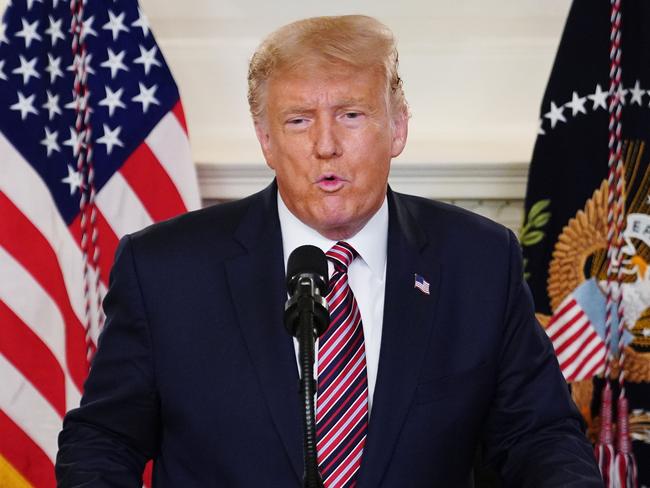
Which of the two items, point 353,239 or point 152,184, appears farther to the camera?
point 152,184

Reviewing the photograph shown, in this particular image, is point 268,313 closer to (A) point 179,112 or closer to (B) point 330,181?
(B) point 330,181

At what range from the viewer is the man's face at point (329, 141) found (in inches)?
75.2

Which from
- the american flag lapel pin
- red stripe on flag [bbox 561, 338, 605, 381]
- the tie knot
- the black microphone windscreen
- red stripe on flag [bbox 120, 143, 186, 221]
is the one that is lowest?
red stripe on flag [bbox 561, 338, 605, 381]

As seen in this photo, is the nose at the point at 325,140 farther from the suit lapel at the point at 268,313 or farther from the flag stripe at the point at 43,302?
the flag stripe at the point at 43,302

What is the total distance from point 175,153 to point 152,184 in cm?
11

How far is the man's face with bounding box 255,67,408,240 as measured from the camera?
1.91 m

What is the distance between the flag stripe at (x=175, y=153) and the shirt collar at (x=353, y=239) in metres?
0.92

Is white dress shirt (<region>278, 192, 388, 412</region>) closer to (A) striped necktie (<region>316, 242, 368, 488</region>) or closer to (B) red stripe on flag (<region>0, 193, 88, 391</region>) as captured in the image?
(A) striped necktie (<region>316, 242, 368, 488</region>)

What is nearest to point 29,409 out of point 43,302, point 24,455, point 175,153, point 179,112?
point 24,455

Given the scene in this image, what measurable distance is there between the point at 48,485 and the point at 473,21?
1867mm

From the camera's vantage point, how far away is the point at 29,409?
2.78 m

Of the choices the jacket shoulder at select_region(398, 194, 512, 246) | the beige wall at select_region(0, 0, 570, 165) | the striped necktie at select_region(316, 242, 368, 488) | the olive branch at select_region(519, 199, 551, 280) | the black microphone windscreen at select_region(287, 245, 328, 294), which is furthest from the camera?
the beige wall at select_region(0, 0, 570, 165)

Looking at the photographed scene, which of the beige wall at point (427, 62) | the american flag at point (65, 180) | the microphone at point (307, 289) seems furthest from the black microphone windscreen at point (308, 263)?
the beige wall at point (427, 62)

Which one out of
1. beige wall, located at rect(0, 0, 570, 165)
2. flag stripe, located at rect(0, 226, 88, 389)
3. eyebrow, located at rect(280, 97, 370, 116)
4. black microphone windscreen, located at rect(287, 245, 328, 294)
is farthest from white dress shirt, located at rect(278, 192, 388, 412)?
beige wall, located at rect(0, 0, 570, 165)
